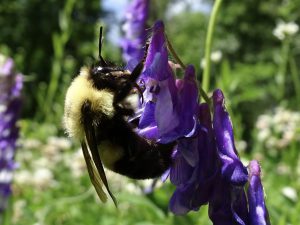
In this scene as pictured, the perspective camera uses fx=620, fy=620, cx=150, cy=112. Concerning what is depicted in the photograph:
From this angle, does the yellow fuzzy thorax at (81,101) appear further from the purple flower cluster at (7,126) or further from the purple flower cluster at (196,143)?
the purple flower cluster at (7,126)

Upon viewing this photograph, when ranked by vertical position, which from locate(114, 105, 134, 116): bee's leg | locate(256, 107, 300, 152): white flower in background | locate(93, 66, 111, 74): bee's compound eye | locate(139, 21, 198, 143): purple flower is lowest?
locate(256, 107, 300, 152): white flower in background

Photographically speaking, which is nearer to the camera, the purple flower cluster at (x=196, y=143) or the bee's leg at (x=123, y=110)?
the purple flower cluster at (x=196, y=143)

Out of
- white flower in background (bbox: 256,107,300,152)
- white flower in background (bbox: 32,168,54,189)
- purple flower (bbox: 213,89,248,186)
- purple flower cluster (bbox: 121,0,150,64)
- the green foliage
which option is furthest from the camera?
the green foliage

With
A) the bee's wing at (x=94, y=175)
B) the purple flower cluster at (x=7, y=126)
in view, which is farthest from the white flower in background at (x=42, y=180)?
the bee's wing at (x=94, y=175)

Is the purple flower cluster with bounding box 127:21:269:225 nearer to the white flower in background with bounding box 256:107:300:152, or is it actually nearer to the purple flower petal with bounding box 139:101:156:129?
the purple flower petal with bounding box 139:101:156:129

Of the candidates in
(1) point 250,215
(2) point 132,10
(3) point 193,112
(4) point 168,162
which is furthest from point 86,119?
(2) point 132,10

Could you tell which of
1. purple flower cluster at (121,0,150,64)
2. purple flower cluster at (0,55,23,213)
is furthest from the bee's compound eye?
purple flower cluster at (0,55,23,213)
